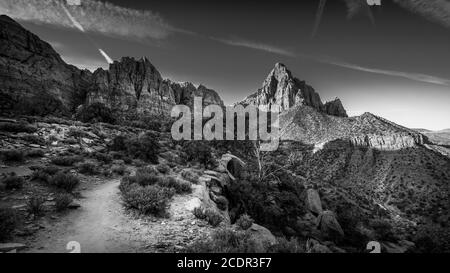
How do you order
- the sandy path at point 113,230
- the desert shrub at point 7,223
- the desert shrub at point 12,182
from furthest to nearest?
the desert shrub at point 12,182 < the sandy path at point 113,230 < the desert shrub at point 7,223

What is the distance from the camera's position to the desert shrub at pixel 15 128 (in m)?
13.0

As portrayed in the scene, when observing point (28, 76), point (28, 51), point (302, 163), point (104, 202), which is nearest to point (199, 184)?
point (104, 202)

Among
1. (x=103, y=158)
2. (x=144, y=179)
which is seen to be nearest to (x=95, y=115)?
(x=103, y=158)

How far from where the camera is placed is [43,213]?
19.7ft

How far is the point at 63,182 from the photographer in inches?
320

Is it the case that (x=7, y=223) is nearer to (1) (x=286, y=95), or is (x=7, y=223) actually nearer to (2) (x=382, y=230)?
(2) (x=382, y=230)

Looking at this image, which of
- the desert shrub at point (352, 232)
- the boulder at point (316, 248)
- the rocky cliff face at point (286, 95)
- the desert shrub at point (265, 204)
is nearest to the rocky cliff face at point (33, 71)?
the desert shrub at point (265, 204)

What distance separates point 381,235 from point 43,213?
95.3ft

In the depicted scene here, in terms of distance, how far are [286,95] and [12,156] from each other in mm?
175772

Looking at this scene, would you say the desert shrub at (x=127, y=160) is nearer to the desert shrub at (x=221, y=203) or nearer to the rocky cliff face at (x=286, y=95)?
the desert shrub at (x=221, y=203)

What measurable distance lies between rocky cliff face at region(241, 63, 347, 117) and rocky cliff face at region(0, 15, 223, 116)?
4630 centimetres

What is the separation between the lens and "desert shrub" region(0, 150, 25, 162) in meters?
9.53

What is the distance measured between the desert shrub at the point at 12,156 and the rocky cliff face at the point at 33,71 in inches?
3530
